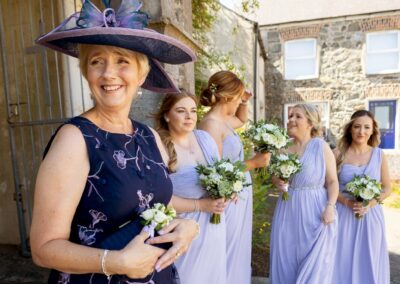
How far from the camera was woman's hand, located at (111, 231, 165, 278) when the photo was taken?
3.73 ft

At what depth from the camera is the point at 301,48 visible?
491 inches

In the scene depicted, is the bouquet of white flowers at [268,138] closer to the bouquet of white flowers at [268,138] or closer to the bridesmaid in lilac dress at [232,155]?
the bouquet of white flowers at [268,138]

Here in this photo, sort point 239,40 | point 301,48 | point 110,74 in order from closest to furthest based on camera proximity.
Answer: point 110,74 < point 239,40 < point 301,48

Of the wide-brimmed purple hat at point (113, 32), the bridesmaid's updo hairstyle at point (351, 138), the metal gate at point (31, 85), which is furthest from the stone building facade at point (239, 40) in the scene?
the wide-brimmed purple hat at point (113, 32)

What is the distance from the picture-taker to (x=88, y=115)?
1418 mm

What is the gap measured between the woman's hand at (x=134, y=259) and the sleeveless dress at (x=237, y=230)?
184 cm

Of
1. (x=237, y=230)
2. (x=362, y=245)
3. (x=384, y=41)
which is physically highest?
(x=384, y=41)

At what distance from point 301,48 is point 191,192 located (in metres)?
11.7

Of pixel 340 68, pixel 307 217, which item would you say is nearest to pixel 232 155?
pixel 307 217

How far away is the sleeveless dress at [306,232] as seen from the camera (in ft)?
10.3

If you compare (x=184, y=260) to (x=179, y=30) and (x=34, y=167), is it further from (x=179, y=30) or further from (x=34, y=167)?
(x=34, y=167)

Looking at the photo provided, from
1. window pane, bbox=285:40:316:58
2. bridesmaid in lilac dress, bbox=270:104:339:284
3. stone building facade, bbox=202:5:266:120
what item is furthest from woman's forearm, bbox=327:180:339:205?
window pane, bbox=285:40:316:58

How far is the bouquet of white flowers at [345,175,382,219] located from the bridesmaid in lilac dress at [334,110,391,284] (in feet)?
0.37

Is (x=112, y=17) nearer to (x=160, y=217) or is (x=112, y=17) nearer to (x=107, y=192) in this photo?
(x=107, y=192)
